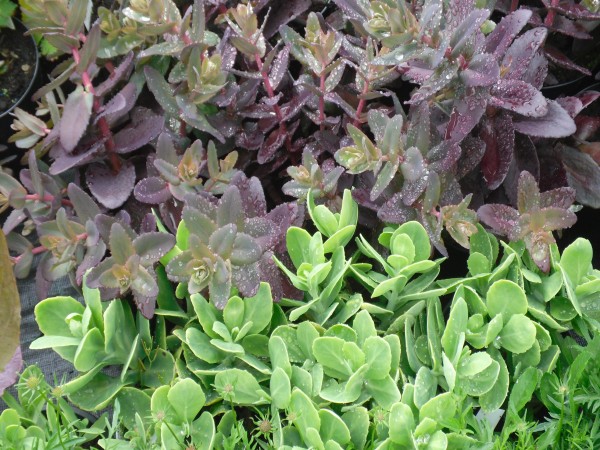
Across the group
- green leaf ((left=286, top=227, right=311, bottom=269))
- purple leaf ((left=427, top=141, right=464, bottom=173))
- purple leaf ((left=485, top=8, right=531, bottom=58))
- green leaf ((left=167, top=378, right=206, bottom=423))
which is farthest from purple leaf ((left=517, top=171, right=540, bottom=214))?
green leaf ((left=167, top=378, right=206, bottom=423))

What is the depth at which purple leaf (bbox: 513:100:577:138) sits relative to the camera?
995 millimetres

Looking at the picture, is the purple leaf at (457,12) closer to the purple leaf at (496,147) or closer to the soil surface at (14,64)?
the purple leaf at (496,147)

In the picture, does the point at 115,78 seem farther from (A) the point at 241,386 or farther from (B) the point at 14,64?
(B) the point at 14,64

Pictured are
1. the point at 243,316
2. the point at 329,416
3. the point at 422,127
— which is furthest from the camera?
the point at 422,127

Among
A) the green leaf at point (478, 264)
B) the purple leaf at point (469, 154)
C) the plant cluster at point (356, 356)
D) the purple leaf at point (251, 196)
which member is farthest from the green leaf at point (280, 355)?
the purple leaf at point (469, 154)

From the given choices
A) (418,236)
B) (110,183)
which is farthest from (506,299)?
(110,183)

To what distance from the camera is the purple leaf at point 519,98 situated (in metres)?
0.96

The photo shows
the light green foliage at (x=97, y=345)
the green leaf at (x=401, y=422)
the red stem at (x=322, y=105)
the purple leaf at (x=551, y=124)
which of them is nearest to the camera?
the green leaf at (x=401, y=422)

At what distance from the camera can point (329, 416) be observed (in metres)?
0.80

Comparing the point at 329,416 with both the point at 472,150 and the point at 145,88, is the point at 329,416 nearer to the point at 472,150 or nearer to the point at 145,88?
the point at 472,150

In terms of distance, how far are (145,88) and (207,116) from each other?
17 cm

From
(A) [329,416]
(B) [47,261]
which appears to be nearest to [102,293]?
(B) [47,261]

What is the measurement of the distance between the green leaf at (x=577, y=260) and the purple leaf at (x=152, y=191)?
23.8 inches

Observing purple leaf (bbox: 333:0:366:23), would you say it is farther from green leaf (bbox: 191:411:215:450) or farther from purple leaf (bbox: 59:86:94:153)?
green leaf (bbox: 191:411:215:450)
